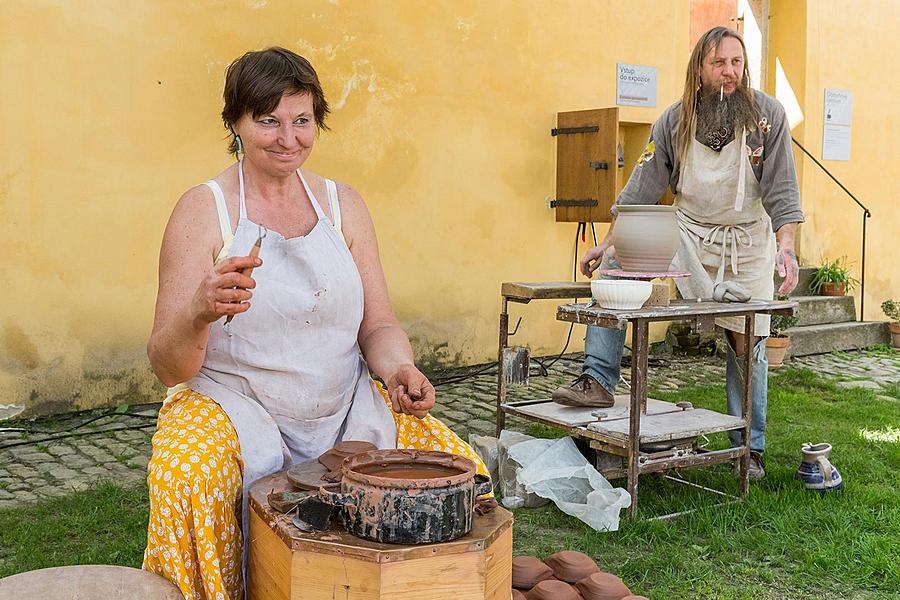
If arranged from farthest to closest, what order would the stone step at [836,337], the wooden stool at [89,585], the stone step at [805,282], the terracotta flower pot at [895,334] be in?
the stone step at [805,282] < the terracotta flower pot at [895,334] < the stone step at [836,337] < the wooden stool at [89,585]

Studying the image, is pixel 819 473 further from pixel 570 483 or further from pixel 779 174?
pixel 779 174

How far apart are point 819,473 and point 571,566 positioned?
1.85 meters

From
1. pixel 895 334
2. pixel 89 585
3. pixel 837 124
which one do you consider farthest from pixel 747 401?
pixel 837 124

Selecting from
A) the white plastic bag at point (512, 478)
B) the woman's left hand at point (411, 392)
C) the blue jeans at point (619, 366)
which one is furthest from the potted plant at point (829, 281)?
the woman's left hand at point (411, 392)

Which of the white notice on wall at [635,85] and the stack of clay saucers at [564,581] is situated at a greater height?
the white notice on wall at [635,85]

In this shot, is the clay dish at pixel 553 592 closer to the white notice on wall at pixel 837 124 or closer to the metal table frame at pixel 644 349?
the metal table frame at pixel 644 349

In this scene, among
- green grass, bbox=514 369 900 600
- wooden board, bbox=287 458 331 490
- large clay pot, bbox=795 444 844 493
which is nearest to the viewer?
wooden board, bbox=287 458 331 490

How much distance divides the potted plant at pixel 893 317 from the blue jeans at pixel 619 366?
5367 mm

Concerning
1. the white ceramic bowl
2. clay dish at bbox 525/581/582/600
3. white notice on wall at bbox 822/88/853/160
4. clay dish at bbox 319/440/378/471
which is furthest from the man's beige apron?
white notice on wall at bbox 822/88/853/160

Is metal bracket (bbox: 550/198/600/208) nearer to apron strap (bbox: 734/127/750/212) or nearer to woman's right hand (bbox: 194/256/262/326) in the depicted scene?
apron strap (bbox: 734/127/750/212)

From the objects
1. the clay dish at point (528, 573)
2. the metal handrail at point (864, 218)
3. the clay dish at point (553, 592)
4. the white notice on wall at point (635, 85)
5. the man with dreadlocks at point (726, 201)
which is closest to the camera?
the clay dish at point (553, 592)

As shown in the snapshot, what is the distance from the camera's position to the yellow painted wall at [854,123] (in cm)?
913

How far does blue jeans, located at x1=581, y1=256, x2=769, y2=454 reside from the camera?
427 centimetres

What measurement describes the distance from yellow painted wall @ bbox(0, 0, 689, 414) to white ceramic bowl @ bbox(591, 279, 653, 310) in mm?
3103
